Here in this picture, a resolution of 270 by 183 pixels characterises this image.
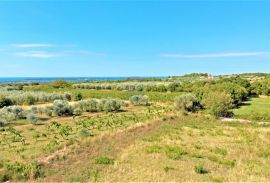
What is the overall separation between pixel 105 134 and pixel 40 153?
5.27 m

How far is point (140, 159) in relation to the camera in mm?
13102

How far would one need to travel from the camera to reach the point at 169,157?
13.4 metres

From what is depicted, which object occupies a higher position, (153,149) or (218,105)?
(218,105)

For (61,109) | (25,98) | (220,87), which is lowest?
(61,109)

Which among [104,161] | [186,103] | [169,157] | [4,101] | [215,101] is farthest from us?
[4,101]

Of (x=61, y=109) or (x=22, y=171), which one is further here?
(x=61, y=109)

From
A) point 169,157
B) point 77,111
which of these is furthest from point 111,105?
point 169,157

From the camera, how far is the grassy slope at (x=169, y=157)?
10.8 metres

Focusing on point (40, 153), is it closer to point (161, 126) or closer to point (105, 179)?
point (105, 179)

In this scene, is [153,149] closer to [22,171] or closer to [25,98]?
[22,171]

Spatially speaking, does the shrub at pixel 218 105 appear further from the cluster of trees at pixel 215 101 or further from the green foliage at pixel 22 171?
the green foliage at pixel 22 171

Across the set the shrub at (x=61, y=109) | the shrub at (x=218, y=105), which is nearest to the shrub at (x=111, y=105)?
the shrub at (x=61, y=109)

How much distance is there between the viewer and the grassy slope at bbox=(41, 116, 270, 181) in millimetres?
10830

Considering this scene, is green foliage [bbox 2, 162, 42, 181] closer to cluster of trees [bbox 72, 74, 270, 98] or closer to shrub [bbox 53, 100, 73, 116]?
shrub [bbox 53, 100, 73, 116]
